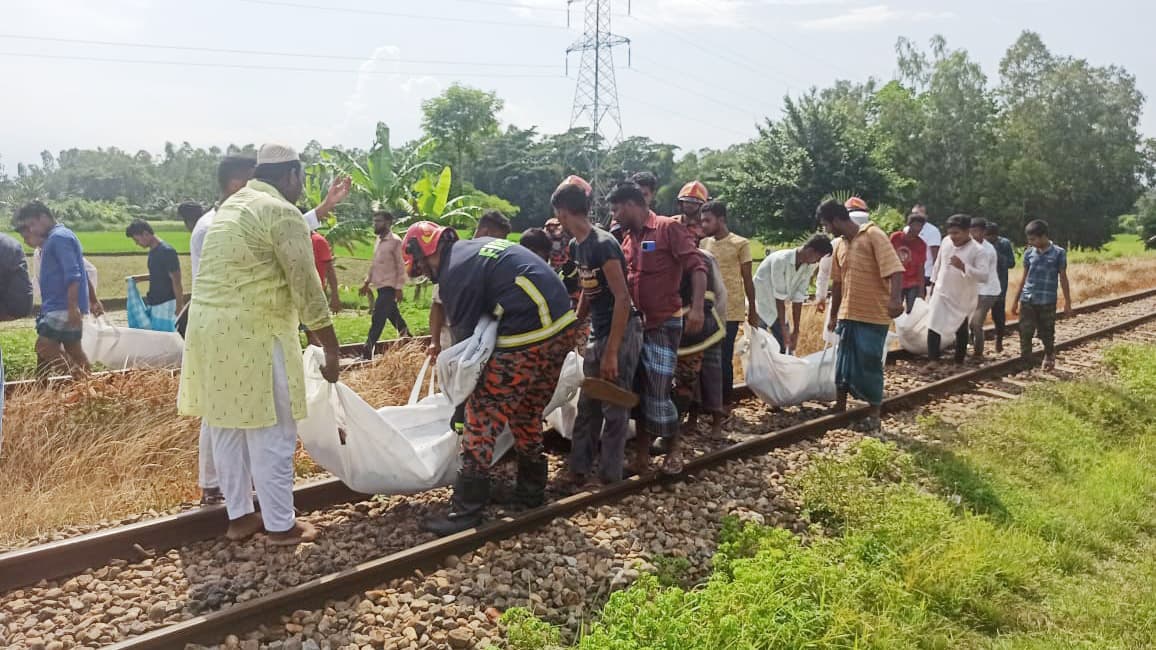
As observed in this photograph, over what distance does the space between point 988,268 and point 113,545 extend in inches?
326

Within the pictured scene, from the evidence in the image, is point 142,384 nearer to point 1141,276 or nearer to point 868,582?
point 868,582

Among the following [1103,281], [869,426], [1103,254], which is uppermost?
[869,426]

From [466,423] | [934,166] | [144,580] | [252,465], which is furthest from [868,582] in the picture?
[934,166]

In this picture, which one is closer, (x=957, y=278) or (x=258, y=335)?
(x=258, y=335)

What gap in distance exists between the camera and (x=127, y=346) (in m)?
7.15

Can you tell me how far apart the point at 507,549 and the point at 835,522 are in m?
1.92

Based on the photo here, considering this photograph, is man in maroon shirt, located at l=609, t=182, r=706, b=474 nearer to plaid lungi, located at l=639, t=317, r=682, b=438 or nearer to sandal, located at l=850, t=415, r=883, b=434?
plaid lungi, located at l=639, t=317, r=682, b=438

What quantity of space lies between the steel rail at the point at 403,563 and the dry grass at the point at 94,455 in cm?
152

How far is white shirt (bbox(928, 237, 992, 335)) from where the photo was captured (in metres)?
8.41

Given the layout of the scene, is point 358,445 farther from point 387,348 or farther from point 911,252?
point 911,252

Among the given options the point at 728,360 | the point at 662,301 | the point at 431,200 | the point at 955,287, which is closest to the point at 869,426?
the point at 728,360

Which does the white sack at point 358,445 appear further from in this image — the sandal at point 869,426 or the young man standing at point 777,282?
the young man standing at point 777,282

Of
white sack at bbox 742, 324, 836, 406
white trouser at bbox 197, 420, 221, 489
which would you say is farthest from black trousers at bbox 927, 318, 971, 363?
white trouser at bbox 197, 420, 221, 489

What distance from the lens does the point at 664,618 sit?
10.3 feet
